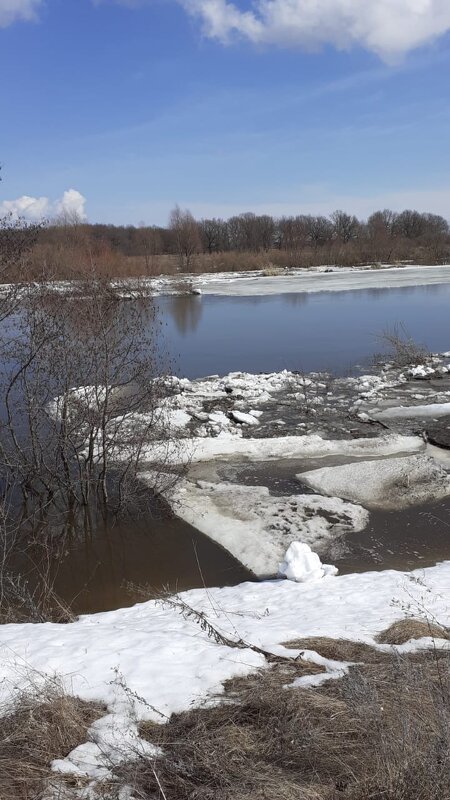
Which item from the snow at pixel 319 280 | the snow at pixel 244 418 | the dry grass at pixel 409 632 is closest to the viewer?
the dry grass at pixel 409 632

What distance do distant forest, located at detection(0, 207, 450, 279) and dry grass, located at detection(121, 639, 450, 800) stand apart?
3907 centimetres

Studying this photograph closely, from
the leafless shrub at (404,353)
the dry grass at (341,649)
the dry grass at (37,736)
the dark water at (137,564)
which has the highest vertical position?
the leafless shrub at (404,353)

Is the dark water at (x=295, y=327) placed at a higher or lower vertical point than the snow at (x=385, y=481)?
higher

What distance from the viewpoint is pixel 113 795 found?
2711mm

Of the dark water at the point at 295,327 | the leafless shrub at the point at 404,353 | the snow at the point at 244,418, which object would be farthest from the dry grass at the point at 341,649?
the leafless shrub at the point at 404,353

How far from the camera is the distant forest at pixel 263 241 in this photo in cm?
6166

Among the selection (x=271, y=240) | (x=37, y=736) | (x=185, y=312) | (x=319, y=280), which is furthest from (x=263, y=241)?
(x=37, y=736)

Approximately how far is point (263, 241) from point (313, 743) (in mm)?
94681

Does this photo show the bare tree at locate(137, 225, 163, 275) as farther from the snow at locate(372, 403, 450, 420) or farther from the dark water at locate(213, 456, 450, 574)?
the dark water at locate(213, 456, 450, 574)

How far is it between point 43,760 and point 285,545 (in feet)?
16.8

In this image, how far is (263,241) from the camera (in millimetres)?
93312

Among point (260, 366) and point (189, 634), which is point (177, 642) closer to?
point (189, 634)

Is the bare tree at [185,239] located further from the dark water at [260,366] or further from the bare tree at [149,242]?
the dark water at [260,366]

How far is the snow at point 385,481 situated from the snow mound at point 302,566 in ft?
6.90
